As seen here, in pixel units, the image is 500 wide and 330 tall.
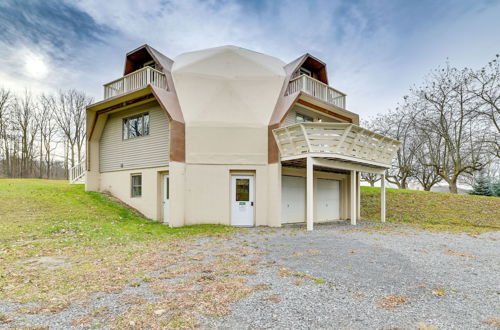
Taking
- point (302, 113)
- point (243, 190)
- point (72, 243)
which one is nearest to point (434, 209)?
point (302, 113)

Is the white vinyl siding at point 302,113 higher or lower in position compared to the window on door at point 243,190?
higher

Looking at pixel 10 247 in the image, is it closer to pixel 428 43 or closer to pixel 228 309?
pixel 228 309

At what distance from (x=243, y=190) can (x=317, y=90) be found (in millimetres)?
6494

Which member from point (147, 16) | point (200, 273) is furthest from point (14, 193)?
point (200, 273)

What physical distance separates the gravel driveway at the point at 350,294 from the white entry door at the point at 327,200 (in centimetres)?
762

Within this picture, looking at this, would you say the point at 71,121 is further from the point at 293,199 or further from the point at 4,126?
the point at 293,199

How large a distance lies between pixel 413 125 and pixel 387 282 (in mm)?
24588

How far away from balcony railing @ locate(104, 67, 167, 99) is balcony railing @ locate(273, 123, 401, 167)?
6.06 m

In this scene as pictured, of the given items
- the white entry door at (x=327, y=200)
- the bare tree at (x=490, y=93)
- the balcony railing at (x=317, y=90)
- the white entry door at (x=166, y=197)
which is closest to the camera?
the white entry door at (x=166, y=197)

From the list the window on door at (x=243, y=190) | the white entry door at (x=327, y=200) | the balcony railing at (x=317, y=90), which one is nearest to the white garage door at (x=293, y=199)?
the white entry door at (x=327, y=200)

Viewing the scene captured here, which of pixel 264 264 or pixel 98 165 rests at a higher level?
pixel 98 165

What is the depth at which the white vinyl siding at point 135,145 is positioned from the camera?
12766 millimetres

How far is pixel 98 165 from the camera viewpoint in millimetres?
15375

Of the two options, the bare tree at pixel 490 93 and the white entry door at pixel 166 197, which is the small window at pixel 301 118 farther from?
the bare tree at pixel 490 93
